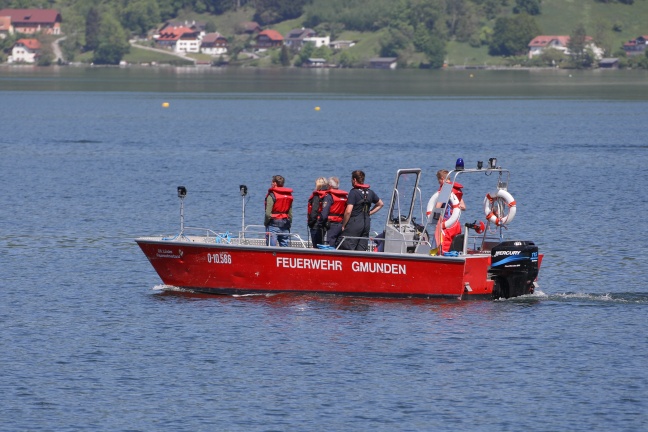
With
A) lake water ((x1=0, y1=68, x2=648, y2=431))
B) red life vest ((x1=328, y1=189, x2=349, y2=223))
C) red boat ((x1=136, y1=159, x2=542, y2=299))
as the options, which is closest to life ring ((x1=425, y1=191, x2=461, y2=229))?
red boat ((x1=136, y1=159, x2=542, y2=299))

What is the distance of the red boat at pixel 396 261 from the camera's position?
2388 cm

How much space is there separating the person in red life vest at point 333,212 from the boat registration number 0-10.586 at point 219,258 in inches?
77.0

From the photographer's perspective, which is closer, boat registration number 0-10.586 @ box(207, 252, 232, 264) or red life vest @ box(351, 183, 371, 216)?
red life vest @ box(351, 183, 371, 216)

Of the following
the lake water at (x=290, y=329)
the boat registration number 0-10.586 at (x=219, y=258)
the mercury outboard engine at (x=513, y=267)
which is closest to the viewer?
the lake water at (x=290, y=329)

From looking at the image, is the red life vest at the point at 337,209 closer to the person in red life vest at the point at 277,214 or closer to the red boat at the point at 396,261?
the red boat at the point at 396,261

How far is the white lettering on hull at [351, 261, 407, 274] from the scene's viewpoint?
23984mm

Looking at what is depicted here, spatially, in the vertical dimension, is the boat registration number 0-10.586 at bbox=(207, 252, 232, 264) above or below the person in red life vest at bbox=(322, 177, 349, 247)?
below

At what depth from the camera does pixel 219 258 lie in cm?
2494

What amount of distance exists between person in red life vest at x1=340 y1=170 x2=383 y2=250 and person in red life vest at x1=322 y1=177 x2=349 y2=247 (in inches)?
7.0

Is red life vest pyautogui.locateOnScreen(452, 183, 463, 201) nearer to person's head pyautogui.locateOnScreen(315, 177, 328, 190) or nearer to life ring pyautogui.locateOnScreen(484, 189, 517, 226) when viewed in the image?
life ring pyautogui.locateOnScreen(484, 189, 517, 226)

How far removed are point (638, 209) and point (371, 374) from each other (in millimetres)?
23888

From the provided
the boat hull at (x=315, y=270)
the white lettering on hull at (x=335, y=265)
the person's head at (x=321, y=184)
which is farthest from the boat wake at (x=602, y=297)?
the person's head at (x=321, y=184)

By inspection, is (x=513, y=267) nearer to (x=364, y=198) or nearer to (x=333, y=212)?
(x=364, y=198)

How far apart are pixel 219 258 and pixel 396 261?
3495 mm
